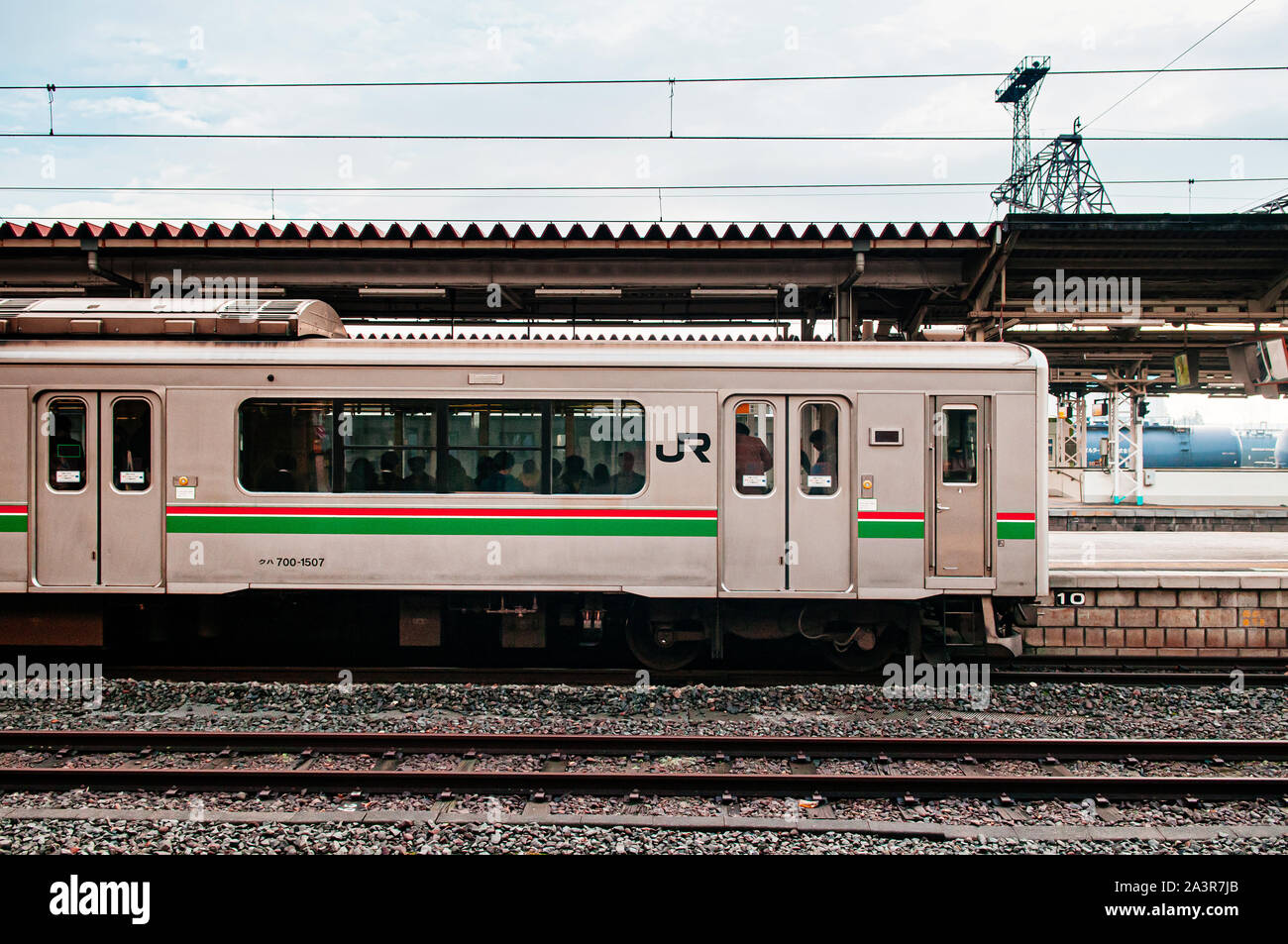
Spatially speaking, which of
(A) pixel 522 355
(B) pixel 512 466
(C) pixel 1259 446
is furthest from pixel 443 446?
(C) pixel 1259 446

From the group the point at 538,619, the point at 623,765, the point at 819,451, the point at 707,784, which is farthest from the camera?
the point at 538,619

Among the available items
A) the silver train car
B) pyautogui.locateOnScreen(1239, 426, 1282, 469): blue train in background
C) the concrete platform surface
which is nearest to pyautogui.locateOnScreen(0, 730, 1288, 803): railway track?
the silver train car

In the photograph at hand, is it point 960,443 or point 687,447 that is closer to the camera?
Answer: point 687,447

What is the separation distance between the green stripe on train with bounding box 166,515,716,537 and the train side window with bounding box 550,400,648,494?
1.00 ft

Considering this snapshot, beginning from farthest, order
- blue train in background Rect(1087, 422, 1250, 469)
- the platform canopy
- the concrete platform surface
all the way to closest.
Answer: blue train in background Rect(1087, 422, 1250, 469)
the concrete platform surface
the platform canopy

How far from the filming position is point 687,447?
7.47m

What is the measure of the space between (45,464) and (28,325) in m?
1.24

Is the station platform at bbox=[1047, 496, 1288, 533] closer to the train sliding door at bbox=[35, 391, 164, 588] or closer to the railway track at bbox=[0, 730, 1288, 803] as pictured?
the railway track at bbox=[0, 730, 1288, 803]

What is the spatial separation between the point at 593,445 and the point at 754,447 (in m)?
1.41

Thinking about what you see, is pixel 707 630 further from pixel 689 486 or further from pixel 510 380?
pixel 510 380

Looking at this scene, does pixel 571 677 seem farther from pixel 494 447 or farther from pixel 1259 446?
pixel 1259 446

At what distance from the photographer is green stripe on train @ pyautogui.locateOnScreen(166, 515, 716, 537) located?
294 inches

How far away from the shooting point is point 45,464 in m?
7.56

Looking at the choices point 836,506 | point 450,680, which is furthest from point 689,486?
point 450,680
